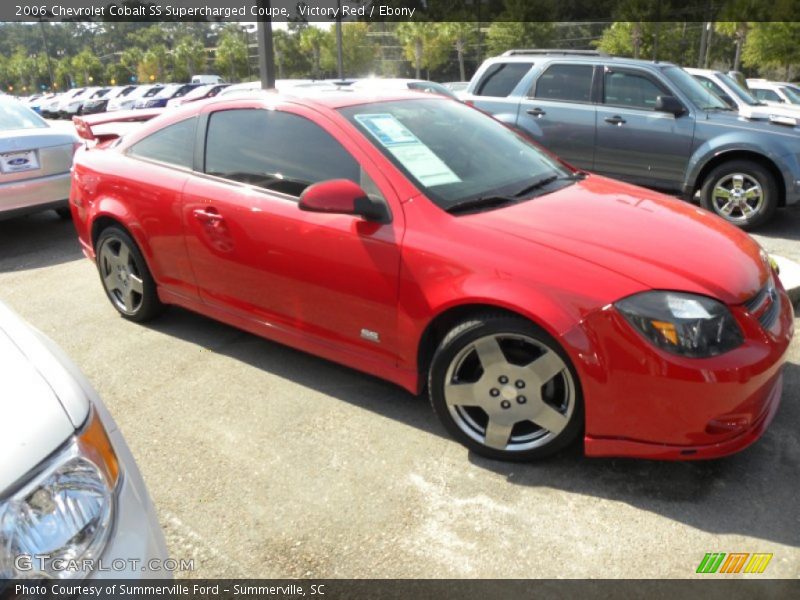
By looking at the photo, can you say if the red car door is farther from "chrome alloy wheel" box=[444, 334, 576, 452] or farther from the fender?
the fender

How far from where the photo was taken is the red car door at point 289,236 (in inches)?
118

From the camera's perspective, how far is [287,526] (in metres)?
2.51

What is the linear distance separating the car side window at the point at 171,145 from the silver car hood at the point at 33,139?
2922 millimetres

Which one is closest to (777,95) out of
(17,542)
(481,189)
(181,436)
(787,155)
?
(787,155)

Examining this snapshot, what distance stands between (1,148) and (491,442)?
227 inches

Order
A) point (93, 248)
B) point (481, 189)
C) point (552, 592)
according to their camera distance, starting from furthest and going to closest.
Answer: point (93, 248) → point (481, 189) → point (552, 592)

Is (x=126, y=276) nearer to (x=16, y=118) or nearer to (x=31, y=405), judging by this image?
(x=31, y=405)

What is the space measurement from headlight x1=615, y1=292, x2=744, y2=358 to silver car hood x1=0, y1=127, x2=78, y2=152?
20.2 ft

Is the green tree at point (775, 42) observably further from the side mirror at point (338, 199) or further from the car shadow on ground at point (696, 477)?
the side mirror at point (338, 199)

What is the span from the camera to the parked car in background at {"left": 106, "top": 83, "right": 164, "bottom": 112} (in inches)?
1288

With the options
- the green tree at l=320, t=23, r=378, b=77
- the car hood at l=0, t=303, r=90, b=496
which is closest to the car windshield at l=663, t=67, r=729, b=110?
the car hood at l=0, t=303, r=90, b=496

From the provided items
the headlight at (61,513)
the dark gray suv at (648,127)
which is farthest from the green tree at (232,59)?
the headlight at (61,513)

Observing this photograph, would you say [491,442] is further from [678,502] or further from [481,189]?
[481,189]

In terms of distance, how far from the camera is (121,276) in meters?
Answer: 4.41
